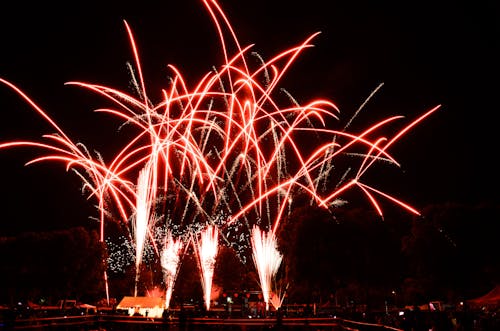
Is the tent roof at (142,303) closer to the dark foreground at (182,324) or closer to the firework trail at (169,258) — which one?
the firework trail at (169,258)

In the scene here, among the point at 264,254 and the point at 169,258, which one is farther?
the point at 169,258

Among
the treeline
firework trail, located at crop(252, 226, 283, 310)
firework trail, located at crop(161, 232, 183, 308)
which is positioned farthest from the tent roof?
the treeline

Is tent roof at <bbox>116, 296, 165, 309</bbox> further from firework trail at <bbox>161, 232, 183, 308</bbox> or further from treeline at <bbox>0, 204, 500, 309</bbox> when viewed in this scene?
treeline at <bbox>0, 204, 500, 309</bbox>

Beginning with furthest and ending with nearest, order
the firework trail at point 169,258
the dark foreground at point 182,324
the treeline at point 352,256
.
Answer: the firework trail at point 169,258 → the treeline at point 352,256 → the dark foreground at point 182,324

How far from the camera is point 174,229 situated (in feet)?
162

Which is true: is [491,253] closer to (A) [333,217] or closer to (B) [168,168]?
(A) [333,217]

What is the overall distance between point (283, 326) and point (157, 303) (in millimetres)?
18096

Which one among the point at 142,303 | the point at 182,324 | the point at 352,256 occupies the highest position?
the point at 352,256

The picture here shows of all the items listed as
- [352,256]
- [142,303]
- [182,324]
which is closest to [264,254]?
[352,256]

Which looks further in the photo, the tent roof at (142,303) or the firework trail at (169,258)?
the firework trail at (169,258)

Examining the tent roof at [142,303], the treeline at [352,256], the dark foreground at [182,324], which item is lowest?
the dark foreground at [182,324]

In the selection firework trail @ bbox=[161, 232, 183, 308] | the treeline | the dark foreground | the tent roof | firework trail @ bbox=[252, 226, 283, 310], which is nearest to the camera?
the dark foreground

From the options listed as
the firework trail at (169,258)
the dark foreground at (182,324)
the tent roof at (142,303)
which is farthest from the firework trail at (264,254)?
the dark foreground at (182,324)

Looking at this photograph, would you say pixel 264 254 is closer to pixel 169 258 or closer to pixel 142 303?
pixel 169 258
